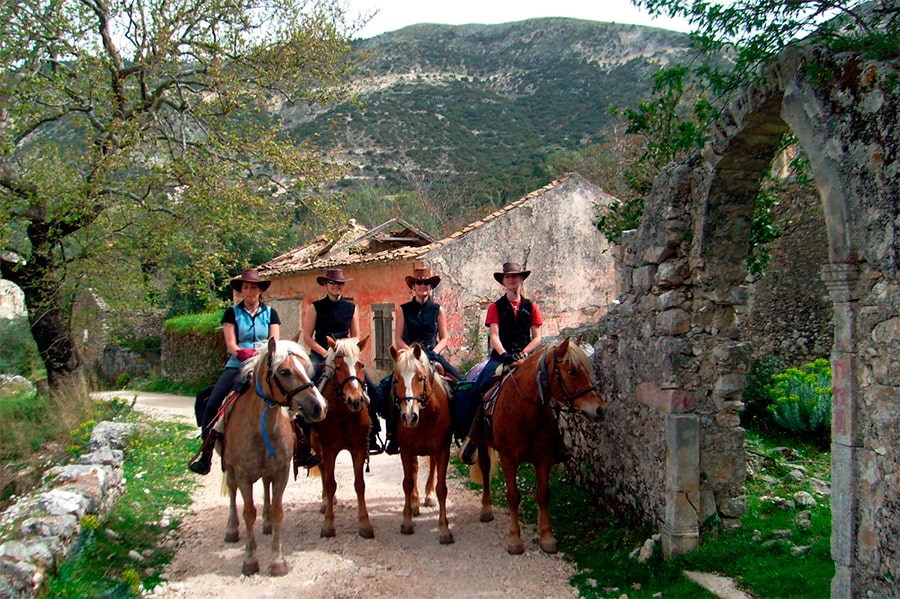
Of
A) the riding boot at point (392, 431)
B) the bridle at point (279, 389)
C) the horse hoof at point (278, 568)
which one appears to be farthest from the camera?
the riding boot at point (392, 431)

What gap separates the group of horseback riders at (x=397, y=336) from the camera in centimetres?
664

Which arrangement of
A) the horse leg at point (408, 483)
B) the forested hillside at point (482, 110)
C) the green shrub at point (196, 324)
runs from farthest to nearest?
the forested hillside at point (482, 110)
the green shrub at point (196, 324)
the horse leg at point (408, 483)

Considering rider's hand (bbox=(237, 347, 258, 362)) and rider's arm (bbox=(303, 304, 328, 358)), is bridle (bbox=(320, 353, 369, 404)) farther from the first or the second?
rider's arm (bbox=(303, 304, 328, 358))

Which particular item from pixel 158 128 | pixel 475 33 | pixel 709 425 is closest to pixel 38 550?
pixel 709 425

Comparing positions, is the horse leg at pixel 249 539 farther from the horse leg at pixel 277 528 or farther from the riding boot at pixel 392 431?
the riding boot at pixel 392 431

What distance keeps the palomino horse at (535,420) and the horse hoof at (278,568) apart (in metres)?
1.99

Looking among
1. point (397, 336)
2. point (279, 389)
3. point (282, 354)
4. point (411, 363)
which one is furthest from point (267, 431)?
point (397, 336)

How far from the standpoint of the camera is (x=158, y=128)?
13.6m

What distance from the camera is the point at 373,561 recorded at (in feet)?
20.2

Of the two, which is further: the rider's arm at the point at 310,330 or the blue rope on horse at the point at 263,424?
the rider's arm at the point at 310,330

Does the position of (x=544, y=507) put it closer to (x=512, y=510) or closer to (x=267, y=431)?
(x=512, y=510)

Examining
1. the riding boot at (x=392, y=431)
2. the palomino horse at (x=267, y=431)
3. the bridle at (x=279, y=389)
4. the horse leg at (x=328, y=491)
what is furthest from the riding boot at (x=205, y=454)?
the riding boot at (x=392, y=431)

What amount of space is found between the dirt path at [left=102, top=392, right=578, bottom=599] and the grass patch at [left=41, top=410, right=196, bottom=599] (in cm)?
19

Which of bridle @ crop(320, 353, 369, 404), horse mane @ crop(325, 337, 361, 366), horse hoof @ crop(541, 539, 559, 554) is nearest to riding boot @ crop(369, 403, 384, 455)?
bridle @ crop(320, 353, 369, 404)
